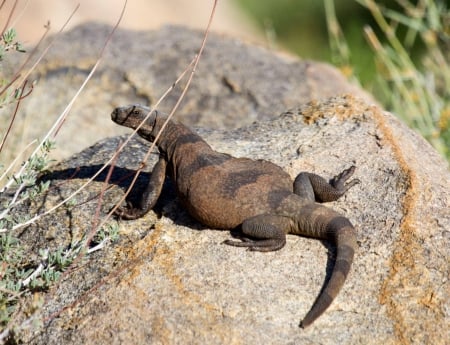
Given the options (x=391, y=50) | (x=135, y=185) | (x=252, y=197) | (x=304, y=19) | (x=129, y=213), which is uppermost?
(x=252, y=197)

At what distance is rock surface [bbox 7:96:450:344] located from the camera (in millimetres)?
4203

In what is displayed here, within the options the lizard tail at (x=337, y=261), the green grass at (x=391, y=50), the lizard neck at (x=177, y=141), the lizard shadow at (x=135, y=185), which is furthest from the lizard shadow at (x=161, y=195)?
the green grass at (x=391, y=50)

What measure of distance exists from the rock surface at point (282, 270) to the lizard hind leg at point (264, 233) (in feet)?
0.18

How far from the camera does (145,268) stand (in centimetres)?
464

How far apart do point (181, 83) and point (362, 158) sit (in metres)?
3.91

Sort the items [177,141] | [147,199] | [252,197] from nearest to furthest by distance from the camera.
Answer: [252,197] < [147,199] < [177,141]

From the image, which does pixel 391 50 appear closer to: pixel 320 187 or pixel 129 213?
pixel 320 187

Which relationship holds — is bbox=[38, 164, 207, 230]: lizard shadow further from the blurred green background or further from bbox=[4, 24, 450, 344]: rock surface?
the blurred green background

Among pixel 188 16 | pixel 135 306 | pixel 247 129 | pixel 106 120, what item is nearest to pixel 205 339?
pixel 135 306

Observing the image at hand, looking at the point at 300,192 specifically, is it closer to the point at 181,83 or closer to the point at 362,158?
the point at 362,158

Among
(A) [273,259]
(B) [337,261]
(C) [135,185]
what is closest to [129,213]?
(C) [135,185]

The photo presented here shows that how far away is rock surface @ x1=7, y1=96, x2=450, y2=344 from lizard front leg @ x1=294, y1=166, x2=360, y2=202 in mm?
91

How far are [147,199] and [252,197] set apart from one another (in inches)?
32.2

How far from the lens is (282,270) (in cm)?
454
